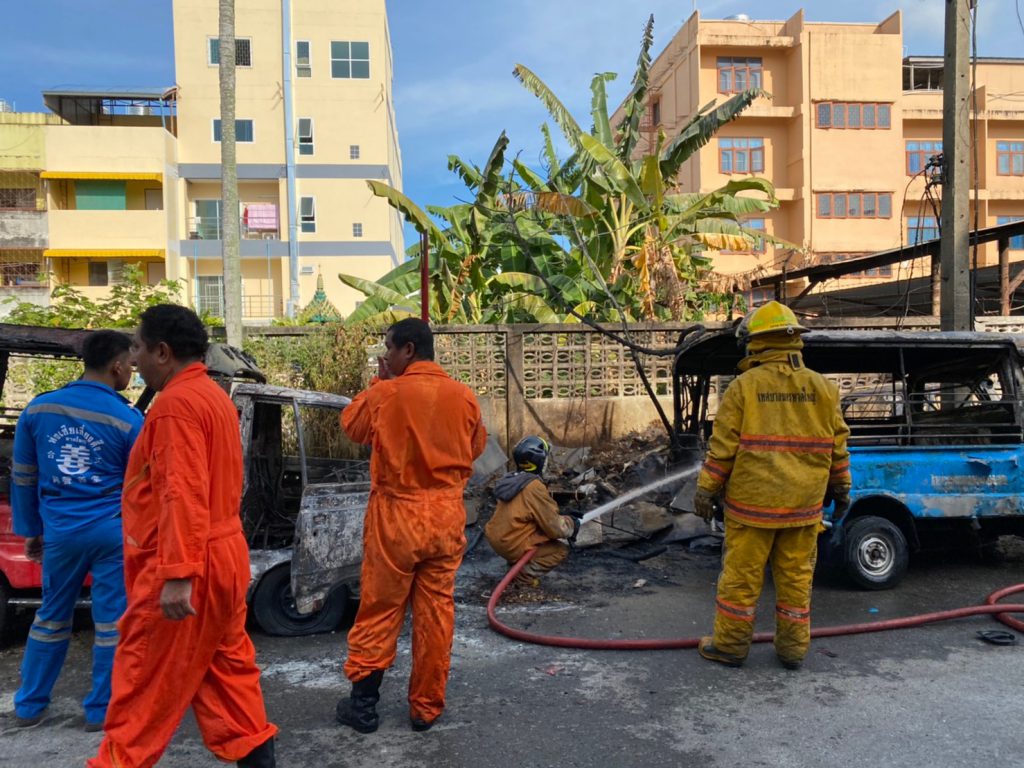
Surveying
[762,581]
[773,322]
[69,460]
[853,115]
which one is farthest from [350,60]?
[762,581]

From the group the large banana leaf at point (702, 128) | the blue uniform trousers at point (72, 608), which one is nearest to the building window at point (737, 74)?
the large banana leaf at point (702, 128)

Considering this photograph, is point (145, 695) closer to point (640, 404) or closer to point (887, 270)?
point (640, 404)

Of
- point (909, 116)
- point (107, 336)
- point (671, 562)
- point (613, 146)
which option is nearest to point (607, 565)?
point (671, 562)

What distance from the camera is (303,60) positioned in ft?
108

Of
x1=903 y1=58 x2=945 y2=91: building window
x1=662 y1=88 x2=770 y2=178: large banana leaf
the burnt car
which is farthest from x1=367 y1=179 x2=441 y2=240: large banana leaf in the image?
x1=903 y1=58 x2=945 y2=91: building window

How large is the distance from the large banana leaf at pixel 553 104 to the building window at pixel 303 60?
21659 millimetres

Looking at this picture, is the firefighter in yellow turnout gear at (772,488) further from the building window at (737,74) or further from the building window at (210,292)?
the building window at (210,292)

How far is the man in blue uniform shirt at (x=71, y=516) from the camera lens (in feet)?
12.2

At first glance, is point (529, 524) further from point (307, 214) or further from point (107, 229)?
point (107, 229)

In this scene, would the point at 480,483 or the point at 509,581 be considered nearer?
the point at 509,581

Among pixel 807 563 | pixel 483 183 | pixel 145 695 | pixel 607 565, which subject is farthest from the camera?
pixel 483 183

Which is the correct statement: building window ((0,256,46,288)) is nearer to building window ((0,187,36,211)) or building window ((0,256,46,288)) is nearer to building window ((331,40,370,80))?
building window ((0,187,36,211))

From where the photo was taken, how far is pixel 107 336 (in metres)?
3.97

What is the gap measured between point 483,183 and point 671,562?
27.6 ft
